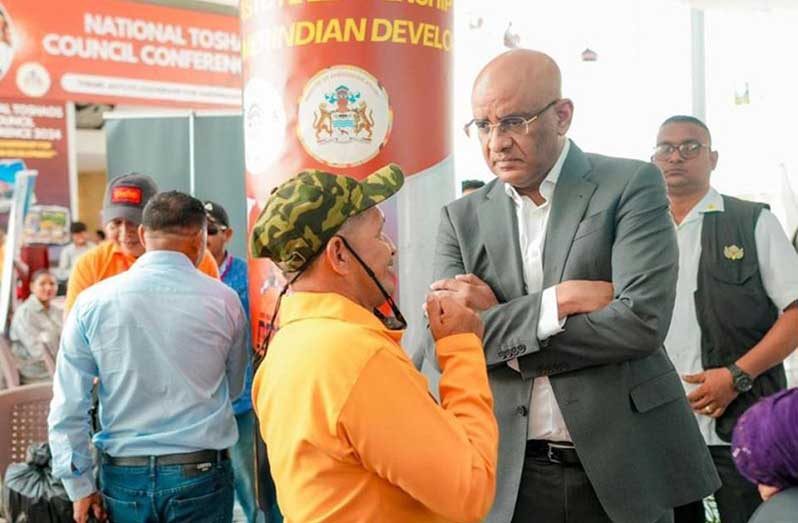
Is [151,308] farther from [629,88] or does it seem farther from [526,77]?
[629,88]

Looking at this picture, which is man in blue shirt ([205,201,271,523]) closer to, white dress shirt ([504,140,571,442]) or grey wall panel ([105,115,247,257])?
grey wall panel ([105,115,247,257])

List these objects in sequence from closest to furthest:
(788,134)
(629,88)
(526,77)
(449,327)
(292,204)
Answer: (292,204), (449,327), (526,77), (788,134), (629,88)

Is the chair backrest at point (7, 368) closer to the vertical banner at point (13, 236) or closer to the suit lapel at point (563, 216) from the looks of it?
the vertical banner at point (13, 236)

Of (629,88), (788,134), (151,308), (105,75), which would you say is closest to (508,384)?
(151,308)

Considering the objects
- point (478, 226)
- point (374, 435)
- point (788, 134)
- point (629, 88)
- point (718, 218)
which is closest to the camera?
point (374, 435)

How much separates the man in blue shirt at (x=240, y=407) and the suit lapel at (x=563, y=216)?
87.3 inches

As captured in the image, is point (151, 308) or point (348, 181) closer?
point (348, 181)

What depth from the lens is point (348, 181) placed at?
1.51 m

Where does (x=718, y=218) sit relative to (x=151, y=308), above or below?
above

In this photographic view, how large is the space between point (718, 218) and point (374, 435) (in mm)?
1938

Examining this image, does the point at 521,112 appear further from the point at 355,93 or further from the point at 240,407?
the point at 240,407

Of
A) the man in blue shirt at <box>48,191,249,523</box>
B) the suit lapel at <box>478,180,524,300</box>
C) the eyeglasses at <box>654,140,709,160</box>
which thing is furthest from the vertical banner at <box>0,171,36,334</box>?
the suit lapel at <box>478,180,524,300</box>

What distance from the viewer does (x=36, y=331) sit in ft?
21.8

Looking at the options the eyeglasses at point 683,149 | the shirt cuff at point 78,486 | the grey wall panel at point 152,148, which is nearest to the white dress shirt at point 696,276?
the eyeglasses at point 683,149
